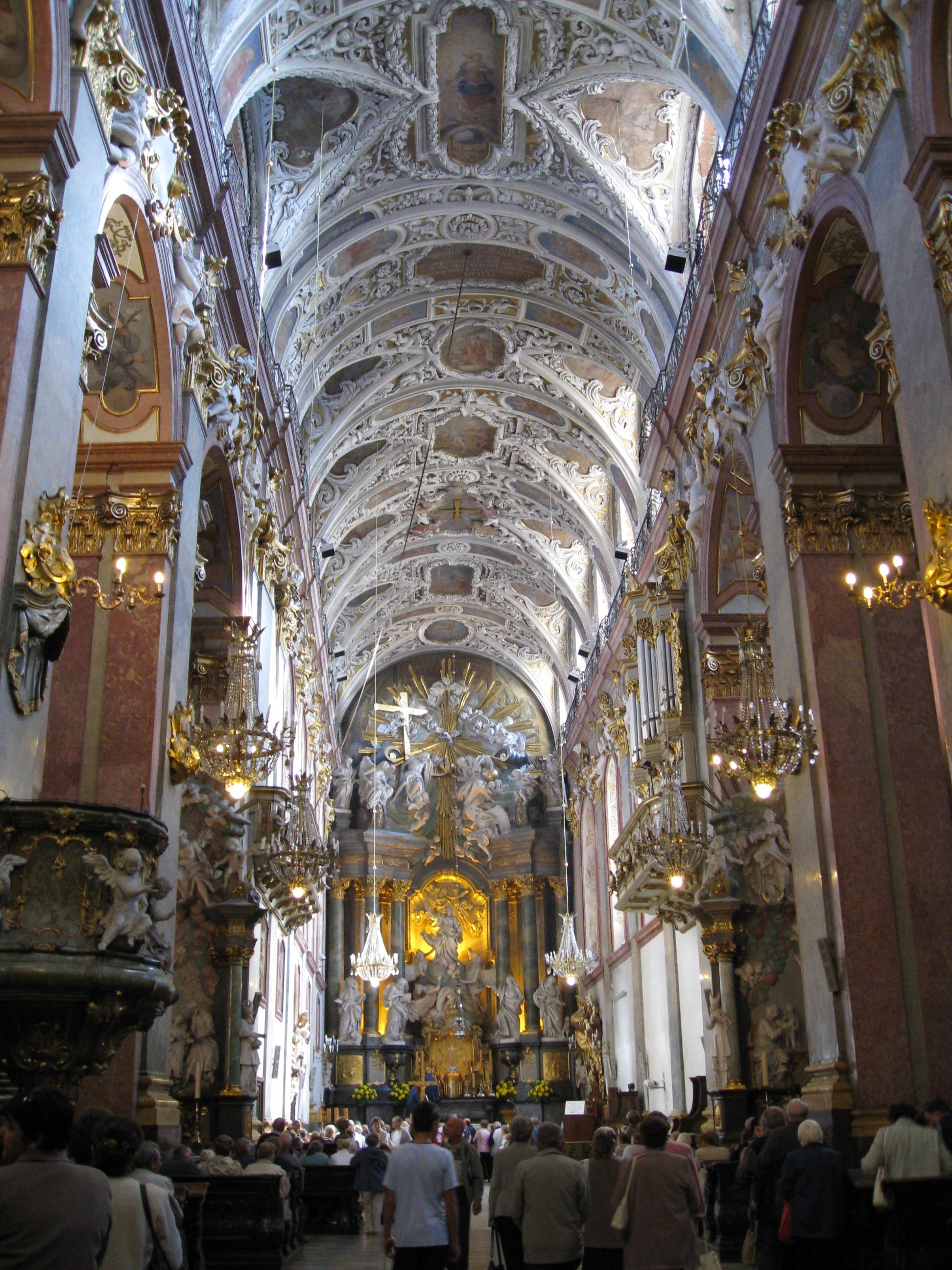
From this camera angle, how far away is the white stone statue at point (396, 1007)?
30578mm

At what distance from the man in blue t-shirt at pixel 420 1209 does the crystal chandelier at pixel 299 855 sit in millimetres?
9113

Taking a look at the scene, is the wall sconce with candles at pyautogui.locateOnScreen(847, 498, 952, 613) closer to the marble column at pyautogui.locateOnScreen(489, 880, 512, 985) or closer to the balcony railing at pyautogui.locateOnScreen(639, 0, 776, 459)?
the balcony railing at pyautogui.locateOnScreen(639, 0, 776, 459)

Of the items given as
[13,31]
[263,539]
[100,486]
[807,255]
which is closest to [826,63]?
[807,255]

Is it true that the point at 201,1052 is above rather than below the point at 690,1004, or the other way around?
below

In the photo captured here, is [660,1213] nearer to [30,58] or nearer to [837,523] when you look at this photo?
[837,523]

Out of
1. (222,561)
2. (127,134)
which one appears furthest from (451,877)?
(127,134)

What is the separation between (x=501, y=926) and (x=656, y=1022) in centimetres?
1217

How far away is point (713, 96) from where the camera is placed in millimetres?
13812

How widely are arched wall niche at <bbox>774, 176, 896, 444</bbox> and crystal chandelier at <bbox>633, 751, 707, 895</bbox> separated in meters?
5.32

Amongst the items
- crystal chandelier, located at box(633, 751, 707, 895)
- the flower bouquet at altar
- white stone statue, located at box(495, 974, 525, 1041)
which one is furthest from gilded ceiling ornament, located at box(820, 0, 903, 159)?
white stone statue, located at box(495, 974, 525, 1041)

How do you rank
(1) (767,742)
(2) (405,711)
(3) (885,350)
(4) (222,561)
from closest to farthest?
(3) (885,350) < (1) (767,742) < (4) (222,561) < (2) (405,711)

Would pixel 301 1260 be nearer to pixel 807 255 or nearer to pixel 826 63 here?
pixel 807 255

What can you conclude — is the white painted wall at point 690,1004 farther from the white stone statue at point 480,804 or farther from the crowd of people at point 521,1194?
the white stone statue at point 480,804

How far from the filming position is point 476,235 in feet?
63.6
